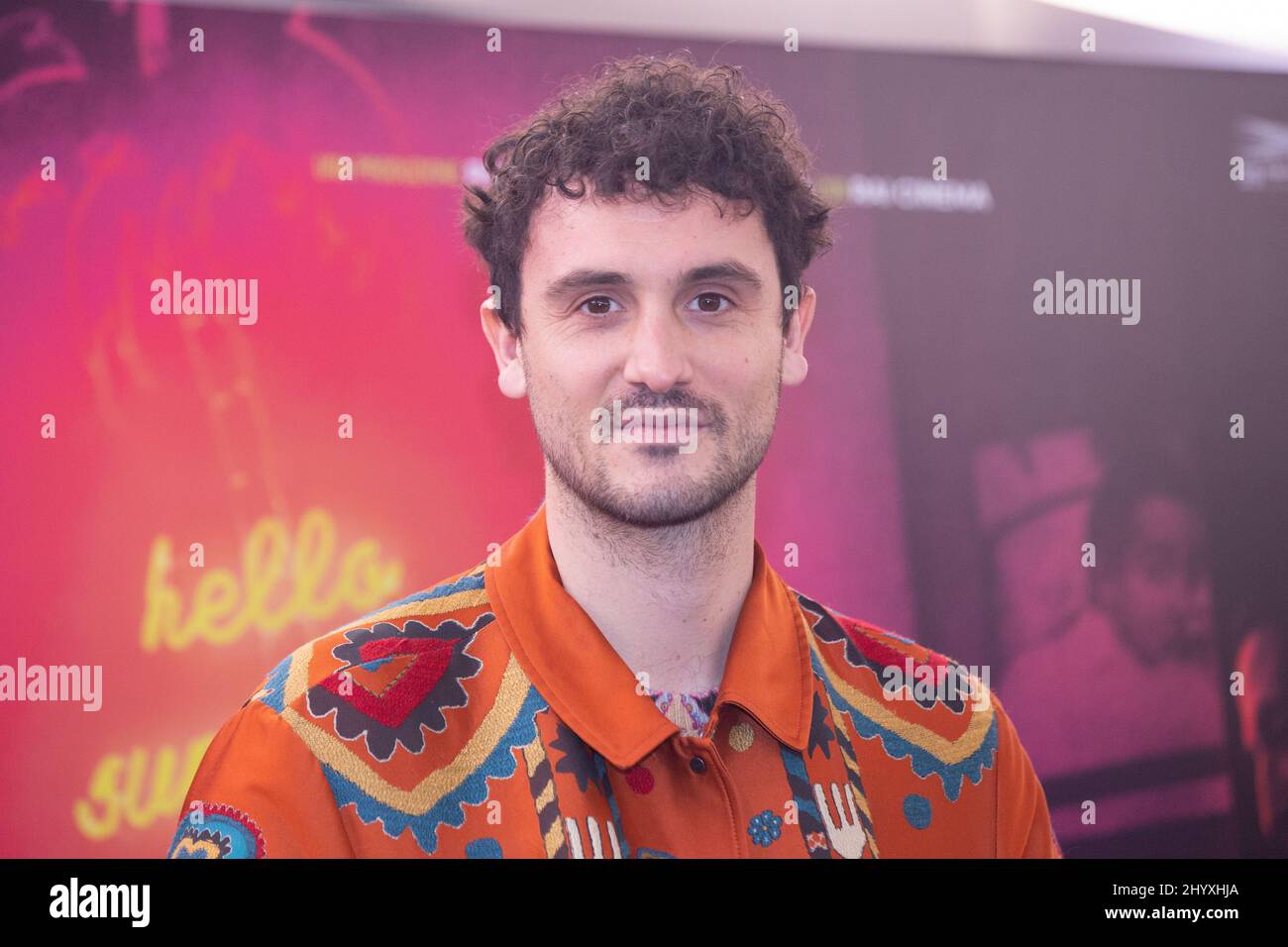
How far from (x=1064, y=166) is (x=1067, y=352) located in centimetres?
41

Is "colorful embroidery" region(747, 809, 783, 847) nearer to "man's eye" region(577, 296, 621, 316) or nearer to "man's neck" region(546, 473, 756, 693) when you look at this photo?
"man's neck" region(546, 473, 756, 693)

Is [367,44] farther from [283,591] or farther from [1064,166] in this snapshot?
[1064,166]

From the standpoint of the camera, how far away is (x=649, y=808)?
1965 mm

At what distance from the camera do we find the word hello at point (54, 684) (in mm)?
2377

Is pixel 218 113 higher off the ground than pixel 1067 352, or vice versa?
pixel 218 113

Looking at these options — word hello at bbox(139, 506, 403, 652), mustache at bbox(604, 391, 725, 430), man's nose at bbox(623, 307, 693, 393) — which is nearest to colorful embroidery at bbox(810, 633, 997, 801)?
mustache at bbox(604, 391, 725, 430)

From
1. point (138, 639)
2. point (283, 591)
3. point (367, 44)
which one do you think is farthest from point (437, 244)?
point (138, 639)

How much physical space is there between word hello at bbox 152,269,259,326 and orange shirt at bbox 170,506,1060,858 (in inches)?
30.2

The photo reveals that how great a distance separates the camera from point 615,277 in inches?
81.7

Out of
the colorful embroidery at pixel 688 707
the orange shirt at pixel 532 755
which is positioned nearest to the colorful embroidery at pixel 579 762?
the orange shirt at pixel 532 755

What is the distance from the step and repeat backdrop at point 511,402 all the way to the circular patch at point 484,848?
68 cm

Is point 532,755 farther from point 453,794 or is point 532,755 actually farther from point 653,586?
point 653,586

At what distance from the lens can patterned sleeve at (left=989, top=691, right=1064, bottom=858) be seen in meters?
2.21
